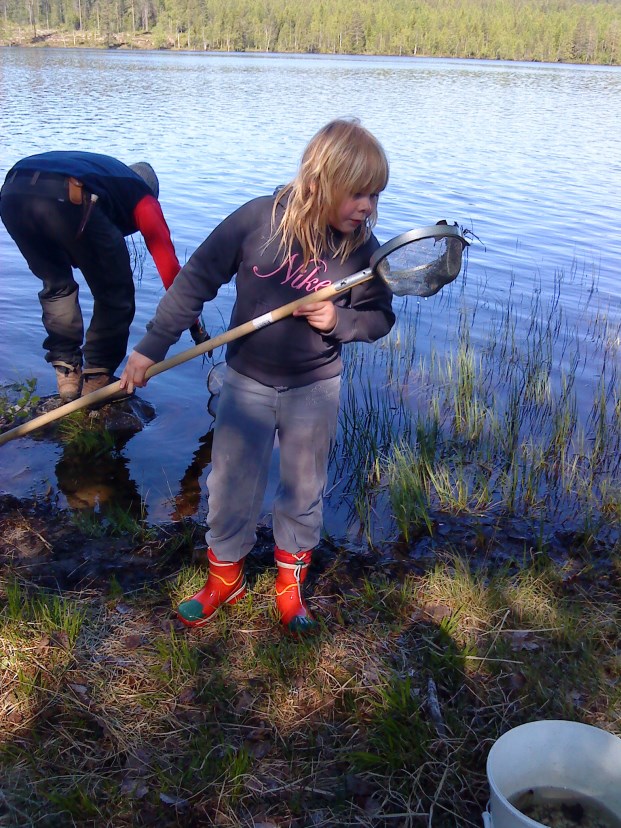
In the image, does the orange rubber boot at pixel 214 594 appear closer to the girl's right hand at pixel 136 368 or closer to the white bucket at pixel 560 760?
the girl's right hand at pixel 136 368

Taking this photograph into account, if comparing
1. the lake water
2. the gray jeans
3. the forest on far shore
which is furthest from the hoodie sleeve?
the forest on far shore

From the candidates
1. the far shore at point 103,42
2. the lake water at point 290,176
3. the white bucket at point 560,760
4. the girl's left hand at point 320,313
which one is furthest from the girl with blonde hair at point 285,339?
the far shore at point 103,42

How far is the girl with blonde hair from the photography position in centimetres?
268

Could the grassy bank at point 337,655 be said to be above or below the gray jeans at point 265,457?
below

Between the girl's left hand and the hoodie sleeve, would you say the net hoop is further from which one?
the hoodie sleeve

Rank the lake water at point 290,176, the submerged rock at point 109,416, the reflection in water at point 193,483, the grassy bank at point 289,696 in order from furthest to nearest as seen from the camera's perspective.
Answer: the lake water at point 290,176 → the submerged rock at point 109,416 → the reflection in water at point 193,483 → the grassy bank at point 289,696

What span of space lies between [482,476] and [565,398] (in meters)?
1.13

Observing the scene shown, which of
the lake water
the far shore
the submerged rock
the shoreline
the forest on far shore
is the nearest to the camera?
the submerged rock

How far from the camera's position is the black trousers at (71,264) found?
14.1ft

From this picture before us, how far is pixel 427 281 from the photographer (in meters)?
3.05

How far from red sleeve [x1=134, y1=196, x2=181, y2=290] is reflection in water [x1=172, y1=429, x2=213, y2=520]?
118 cm

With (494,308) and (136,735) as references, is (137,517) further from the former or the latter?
(494,308)

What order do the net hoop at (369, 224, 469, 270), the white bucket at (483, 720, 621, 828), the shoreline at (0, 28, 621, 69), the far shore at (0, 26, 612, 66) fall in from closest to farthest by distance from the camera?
the white bucket at (483, 720, 621, 828) < the net hoop at (369, 224, 469, 270) < the shoreline at (0, 28, 621, 69) < the far shore at (0, 26, 612, 66)

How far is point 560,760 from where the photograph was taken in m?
2.24
